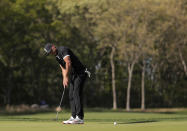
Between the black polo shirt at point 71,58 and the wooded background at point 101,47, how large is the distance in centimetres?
3555

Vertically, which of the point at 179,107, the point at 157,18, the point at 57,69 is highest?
the point at 157,18

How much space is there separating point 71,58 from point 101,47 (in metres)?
40.5

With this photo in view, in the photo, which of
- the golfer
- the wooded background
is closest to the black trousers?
the golfer

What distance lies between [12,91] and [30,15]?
8.89 meters

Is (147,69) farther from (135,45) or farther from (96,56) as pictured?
(135,45)

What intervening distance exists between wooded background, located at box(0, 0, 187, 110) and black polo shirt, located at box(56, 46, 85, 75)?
35549 millimetres

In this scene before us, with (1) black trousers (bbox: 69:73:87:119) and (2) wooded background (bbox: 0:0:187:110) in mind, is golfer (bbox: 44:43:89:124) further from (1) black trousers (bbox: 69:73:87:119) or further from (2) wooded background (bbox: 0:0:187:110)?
(2) wooded background (bbox: 0:0:187:110)

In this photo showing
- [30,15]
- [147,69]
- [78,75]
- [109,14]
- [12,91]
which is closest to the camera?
[78,75]

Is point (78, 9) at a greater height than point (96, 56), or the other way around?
point (78, 9)

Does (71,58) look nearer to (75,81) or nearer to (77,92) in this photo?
(75,81)

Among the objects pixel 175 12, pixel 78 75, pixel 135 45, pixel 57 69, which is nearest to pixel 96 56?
pixel 57 69

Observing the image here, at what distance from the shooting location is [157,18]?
5059cm

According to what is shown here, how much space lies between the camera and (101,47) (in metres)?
54.0

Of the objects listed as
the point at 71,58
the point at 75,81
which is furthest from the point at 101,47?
the point at 71,58
